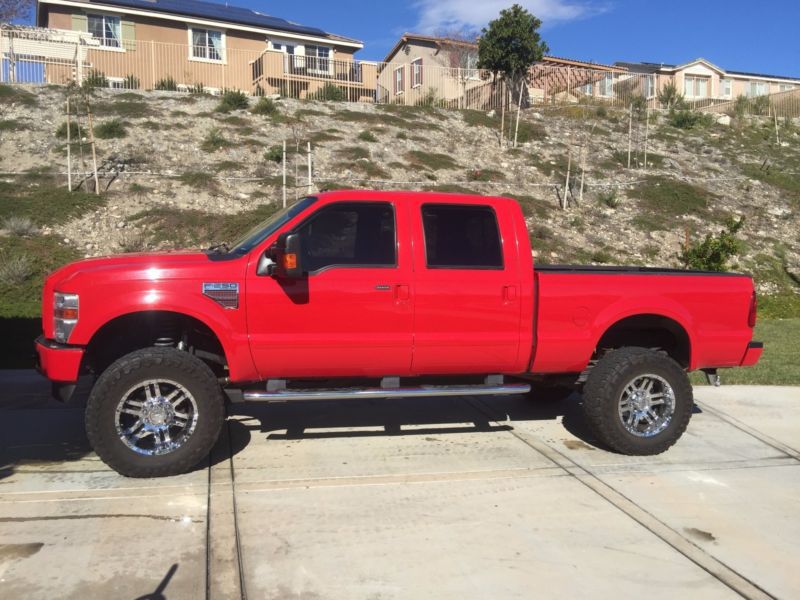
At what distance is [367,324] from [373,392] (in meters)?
0.54

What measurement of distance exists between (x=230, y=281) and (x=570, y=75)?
1303 inches

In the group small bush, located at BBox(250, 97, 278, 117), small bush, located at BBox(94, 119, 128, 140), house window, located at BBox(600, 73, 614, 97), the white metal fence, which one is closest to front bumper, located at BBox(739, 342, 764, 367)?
small bush, located at BBox(94, 119, 128, 140)

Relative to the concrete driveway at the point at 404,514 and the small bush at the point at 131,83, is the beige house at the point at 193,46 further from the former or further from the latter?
the concrete driveway at the point at 404,514

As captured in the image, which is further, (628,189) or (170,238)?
(628,189)

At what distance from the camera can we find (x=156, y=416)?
200 inches

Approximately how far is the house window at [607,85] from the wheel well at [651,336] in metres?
29.7

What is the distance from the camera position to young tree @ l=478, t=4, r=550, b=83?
27594 mm

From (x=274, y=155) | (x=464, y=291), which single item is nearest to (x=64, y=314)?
(x=464, y=291)

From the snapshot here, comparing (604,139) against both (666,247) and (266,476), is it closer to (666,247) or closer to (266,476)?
(666,247)

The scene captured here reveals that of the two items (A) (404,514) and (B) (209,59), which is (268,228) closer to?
(A) (404,514)

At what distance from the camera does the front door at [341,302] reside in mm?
5227

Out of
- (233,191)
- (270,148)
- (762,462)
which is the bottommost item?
(762,462)

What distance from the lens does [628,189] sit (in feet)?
73.2

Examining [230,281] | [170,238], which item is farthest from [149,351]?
[170,238]
